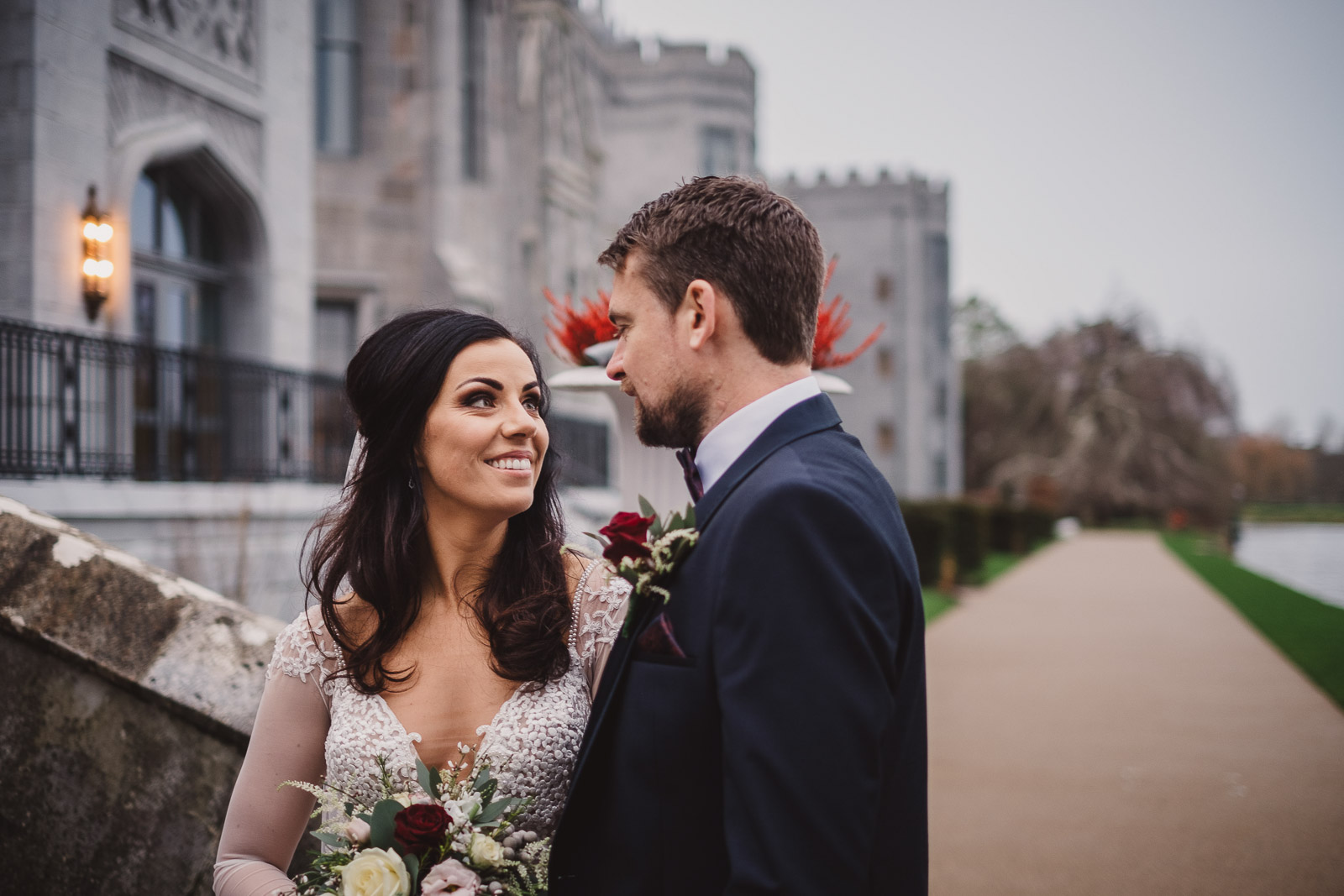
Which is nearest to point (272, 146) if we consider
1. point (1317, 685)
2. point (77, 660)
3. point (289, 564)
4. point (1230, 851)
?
point (289, 564)

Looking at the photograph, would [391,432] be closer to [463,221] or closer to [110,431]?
[110,431]

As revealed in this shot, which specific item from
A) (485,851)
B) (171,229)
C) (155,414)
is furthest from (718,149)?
(485,851)

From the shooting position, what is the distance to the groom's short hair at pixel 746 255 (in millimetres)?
1851

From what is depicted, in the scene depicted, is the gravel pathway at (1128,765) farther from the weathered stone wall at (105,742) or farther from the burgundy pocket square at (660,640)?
the burgundy pocket square at (660,640)

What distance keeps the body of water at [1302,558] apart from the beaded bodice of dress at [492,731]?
21045 millimetres

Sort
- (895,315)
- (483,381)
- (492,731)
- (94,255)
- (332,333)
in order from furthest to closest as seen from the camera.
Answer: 1. (895,315)
2. (332,333)
3. (94,255)
4. (483,381)
5. (492,731)

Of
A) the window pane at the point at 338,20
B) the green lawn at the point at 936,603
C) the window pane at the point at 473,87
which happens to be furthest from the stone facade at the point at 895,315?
the window pane at the point at 338,20

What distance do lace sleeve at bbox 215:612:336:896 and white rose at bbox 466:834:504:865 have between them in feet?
1.80

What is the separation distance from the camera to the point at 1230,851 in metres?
6.31

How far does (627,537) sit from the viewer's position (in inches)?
78.3

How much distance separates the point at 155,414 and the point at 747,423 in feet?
37.2

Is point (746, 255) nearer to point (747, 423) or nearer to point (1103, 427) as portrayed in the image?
point (747, 423)

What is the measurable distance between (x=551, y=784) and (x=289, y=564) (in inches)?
351

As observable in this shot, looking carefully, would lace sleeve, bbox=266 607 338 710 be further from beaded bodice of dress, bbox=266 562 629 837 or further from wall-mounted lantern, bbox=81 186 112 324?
wall-mounted lantern, bbox=81 186 112 324
